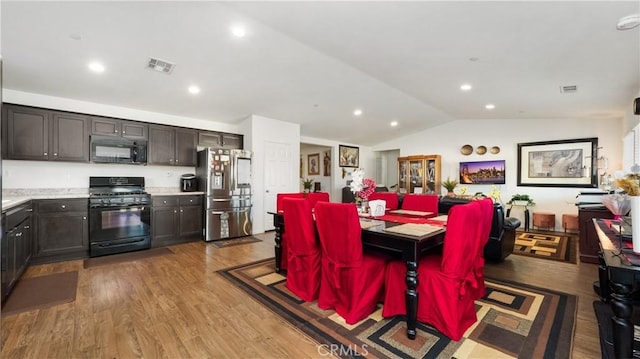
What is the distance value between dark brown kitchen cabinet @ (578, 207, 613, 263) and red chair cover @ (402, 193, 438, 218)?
2.33 metres

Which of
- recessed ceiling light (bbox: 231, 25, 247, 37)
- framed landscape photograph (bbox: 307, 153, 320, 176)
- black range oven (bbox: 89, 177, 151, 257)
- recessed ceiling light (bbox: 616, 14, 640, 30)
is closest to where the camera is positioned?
recessed ceiling light (bbox: 616, 14, 640, 30)

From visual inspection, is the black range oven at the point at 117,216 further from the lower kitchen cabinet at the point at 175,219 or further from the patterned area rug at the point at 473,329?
the patterned area rug at the point at 473,329

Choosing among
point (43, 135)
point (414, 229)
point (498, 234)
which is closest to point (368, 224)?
point (414, 229)

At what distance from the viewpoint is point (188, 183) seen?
5.31 m

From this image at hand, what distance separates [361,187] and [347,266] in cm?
107

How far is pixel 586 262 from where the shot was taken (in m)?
3.83

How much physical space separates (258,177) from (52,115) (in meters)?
3.28

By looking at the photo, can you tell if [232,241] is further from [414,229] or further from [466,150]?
[466,150]

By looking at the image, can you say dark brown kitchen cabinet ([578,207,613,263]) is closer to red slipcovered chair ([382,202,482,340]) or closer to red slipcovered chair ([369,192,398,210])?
red slipcovered chair ([369,192,398,210])

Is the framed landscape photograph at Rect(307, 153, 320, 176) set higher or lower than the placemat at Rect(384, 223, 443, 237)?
higher

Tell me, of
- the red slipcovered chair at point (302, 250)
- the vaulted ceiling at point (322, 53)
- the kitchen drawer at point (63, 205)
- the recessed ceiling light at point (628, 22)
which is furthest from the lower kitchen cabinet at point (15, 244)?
the recessed ceiling light at point (628, 22)

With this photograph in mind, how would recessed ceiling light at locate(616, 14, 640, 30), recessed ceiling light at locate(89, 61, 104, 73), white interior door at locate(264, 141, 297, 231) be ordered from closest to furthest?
recessed ceiling light at locate(616, 14, 640, 30), recessed ceiling light at locate(89, 61, 104, 73), white interior door at locate(264, 141, 297, 231)

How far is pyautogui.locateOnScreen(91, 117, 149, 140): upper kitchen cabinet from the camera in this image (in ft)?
14.5

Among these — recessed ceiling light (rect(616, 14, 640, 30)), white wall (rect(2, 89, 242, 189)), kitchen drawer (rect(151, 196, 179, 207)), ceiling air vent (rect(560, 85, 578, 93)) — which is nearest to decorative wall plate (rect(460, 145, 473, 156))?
ceiling air vent (rect(560, 85, 578, 93))
